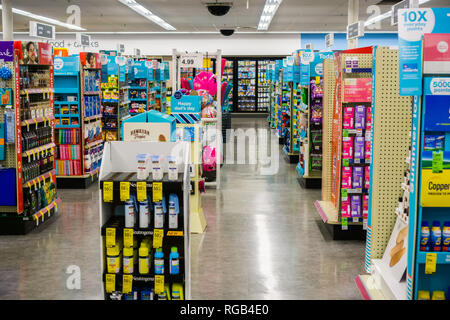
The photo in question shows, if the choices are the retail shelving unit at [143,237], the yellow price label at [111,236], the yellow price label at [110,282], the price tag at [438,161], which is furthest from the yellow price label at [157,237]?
the price tag at [438,161]

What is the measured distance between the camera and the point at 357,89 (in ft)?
19.5

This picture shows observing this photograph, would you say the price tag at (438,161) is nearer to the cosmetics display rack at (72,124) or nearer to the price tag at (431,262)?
the price tag at (431,262)

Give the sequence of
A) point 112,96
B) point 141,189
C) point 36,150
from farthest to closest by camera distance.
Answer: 1. point 112,96
2. point 36,150
3. point 141,189

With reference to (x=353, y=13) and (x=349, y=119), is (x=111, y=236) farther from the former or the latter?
(x=353, y=13)

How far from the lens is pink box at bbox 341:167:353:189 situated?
20.3 feet

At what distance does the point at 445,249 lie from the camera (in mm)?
3494

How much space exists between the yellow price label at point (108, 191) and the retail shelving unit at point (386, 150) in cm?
222

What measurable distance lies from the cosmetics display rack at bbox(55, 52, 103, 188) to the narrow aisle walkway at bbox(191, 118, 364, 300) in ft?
8.01

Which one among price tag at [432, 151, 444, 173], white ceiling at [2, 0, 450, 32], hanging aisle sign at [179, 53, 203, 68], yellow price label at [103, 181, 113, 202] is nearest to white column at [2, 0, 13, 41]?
white ceiling at [2, 0, 450, 32]

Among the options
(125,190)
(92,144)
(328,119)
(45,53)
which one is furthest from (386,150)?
(92,144)

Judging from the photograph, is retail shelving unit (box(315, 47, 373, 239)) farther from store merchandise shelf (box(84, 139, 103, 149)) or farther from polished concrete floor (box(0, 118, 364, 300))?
store merchandise shelf (box(84, 139, 103, 149))

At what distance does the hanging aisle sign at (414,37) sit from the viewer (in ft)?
10.8

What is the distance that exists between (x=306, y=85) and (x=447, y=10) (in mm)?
6044

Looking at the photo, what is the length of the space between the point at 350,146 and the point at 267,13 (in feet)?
39.3
